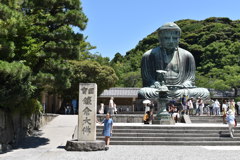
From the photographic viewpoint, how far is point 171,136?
11.0 metres

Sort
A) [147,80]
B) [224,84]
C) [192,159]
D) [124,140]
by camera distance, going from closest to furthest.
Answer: [192,159] < [124,140] < [147,80] < [224,84]

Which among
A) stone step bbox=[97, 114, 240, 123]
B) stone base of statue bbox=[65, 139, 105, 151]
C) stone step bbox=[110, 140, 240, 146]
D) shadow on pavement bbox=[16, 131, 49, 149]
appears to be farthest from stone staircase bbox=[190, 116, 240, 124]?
stone base of statue bbox=[65, 139, 105, 151]

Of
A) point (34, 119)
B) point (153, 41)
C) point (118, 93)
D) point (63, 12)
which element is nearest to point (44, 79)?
point (63, 12)

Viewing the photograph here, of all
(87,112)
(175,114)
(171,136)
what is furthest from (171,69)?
(87,112)

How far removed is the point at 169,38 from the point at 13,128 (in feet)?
39.2

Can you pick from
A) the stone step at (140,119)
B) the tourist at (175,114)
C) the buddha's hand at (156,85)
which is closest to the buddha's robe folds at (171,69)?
the buddha's hand at (156,85)

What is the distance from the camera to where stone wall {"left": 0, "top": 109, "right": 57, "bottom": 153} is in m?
9.34

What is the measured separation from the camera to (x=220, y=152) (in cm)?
869

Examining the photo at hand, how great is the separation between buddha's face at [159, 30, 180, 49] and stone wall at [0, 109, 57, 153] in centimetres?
960

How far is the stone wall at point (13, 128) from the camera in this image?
9.34 meters

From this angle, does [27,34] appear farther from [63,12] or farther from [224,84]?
[224,84]

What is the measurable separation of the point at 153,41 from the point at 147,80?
118 feet

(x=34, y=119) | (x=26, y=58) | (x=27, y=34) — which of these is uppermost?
(x=27, y=34)

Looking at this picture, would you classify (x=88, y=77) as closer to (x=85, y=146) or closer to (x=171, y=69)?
(x=171, y=69)
